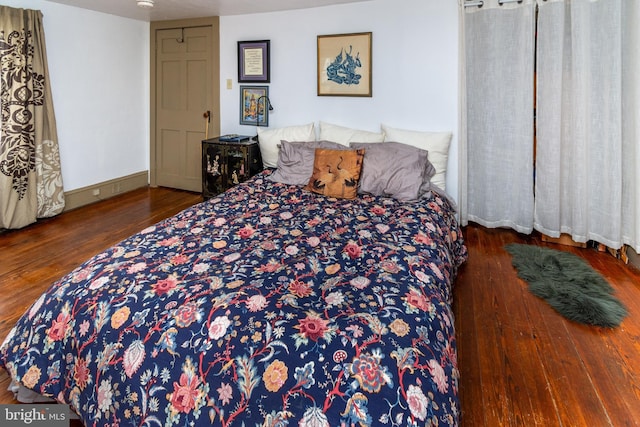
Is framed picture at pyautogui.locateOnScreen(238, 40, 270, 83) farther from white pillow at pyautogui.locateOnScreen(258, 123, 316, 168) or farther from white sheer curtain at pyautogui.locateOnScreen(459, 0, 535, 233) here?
white sheer curtain at pyautogui.locateOnScreen(459, 0, 535, 233)

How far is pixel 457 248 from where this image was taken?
301 cm

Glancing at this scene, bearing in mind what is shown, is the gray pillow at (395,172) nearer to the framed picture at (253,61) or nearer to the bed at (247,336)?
the bed at (247,336)

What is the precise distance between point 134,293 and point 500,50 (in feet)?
11.1

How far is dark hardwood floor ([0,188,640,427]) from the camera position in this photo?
1.70 metres

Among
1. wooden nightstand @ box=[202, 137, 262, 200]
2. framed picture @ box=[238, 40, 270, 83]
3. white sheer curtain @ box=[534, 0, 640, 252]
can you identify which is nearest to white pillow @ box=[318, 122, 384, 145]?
wooden nightstand @ box=[202, 137, 262, 200]

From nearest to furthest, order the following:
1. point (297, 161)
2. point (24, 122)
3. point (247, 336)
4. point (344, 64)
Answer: point (247, 336)
point (297, 161)
point (24, 122)
point (344, 64)

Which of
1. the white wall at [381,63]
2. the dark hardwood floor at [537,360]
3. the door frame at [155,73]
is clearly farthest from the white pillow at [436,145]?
the door frame at [155,73]

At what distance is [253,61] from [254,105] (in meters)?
0.46

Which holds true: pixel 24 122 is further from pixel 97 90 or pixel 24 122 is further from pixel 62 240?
pixel 62 240

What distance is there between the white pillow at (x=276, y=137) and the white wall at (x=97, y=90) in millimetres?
1956

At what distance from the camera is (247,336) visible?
132 cm

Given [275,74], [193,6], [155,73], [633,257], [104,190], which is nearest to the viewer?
[633,257]

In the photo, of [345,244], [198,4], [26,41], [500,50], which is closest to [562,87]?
[500,50]

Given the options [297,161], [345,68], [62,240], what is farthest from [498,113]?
[62,240]
